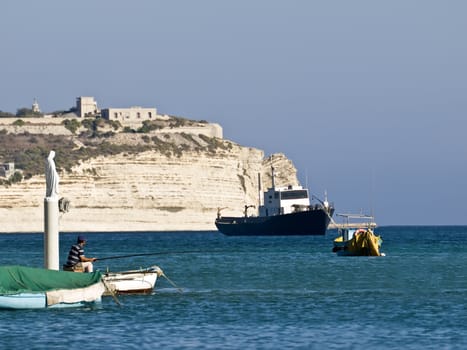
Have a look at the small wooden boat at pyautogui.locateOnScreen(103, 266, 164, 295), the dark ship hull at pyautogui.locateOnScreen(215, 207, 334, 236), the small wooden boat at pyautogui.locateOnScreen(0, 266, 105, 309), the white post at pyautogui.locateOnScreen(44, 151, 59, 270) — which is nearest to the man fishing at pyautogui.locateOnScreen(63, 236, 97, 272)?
the white post at pyautogui.locateOnScreen(44, 151, 59, 270)

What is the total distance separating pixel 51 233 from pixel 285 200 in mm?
105485

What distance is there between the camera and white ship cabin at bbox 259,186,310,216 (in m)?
142

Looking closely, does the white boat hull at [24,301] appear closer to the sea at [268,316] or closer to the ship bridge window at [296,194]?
the sea at [268,316]

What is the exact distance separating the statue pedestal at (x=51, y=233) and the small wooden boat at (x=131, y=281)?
1.73m

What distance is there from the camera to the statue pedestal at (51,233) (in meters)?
37.4

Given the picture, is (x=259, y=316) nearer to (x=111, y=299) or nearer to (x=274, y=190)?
(x=111, y=299)

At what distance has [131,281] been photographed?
40375 mm

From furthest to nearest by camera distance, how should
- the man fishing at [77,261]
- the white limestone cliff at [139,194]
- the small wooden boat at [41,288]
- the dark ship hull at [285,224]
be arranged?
the white limestone cliff at [139,194] < the dark ship hull at [285,224] < the man fishing at [77,261] < the small wooden boat at [41,288]

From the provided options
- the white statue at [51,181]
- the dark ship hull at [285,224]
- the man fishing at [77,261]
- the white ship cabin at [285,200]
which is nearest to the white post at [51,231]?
the white statue at [51,181]

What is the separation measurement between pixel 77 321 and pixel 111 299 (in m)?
6.04

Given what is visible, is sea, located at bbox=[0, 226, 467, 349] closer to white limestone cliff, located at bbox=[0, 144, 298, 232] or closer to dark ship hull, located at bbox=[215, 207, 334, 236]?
dark ship hull, located at bbox=[215, 207, 334, 236]

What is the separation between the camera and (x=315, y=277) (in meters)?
52.3

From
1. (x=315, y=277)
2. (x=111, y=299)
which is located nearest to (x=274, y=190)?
(x=315, y=277)

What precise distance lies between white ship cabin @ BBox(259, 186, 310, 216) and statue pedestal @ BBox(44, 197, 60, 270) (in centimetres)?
10431
